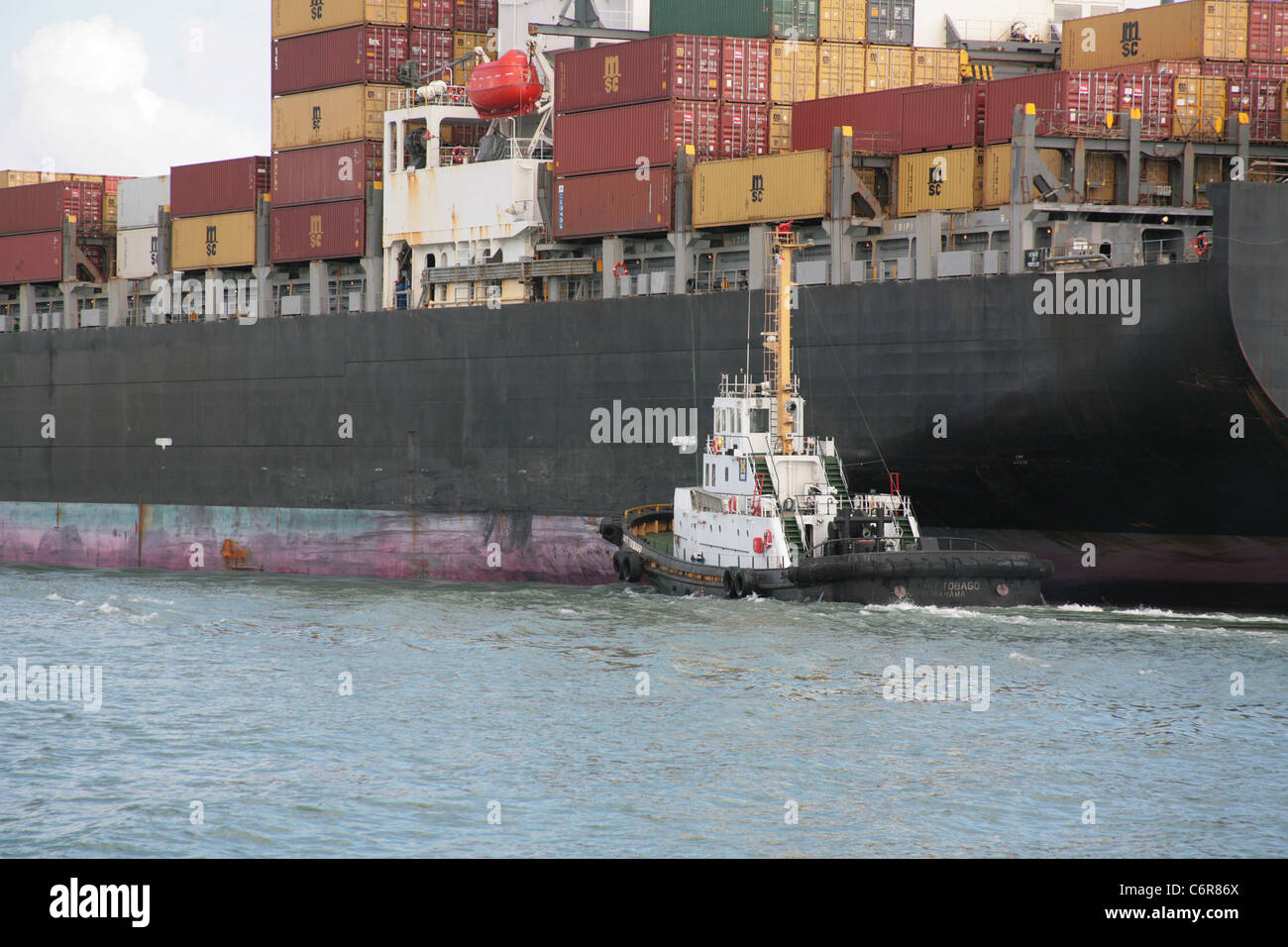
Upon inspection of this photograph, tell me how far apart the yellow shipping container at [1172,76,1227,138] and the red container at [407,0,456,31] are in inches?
840

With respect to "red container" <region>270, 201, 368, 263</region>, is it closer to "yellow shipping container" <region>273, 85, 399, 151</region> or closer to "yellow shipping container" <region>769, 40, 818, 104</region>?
"yellow shipping container" <region>273, 85, 399, 151</region>

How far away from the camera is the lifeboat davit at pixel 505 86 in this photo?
3819 cm

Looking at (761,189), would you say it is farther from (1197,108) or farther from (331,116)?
(331,116)

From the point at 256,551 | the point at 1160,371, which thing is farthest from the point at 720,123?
the point at 256,551

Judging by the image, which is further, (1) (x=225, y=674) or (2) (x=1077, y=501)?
(2) (x=1077, y=501)

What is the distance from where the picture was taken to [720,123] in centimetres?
3394

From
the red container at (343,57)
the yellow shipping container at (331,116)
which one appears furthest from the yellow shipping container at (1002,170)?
the red container at (343,57)

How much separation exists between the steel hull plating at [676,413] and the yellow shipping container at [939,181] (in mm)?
2164

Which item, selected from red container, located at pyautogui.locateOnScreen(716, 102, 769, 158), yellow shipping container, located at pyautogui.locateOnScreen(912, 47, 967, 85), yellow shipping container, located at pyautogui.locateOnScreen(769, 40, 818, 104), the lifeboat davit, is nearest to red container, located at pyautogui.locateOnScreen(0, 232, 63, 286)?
the lifeboat davit

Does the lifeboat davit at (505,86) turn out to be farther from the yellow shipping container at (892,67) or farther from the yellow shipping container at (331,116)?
the yellow shipping container at (892,67)

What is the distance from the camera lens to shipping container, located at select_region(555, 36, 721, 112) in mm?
33469
